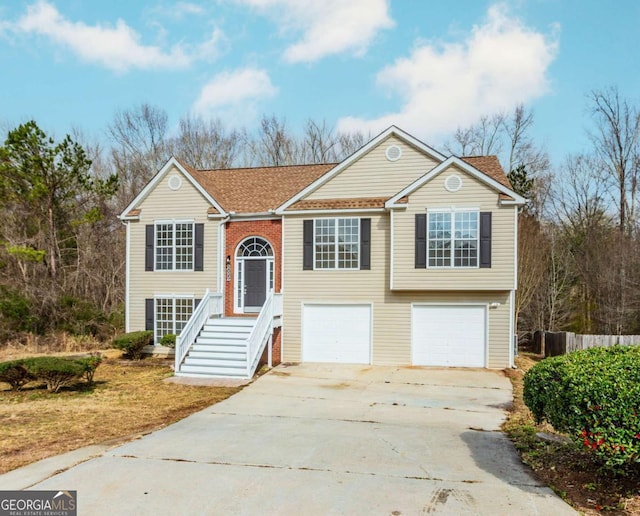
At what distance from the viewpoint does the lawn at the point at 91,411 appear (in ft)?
23.8

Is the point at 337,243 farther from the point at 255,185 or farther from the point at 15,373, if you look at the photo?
the point at 15,373

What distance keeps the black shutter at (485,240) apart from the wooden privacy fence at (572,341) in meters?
5.59

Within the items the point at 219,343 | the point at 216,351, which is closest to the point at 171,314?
the point at 219,343

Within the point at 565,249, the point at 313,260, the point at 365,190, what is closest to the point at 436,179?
the point at 365,190

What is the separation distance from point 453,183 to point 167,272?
10167mm

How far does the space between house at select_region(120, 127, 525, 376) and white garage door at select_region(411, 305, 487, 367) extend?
0.10ft

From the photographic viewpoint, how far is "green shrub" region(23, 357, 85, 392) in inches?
422

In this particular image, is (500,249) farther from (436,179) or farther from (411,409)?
(411,409)

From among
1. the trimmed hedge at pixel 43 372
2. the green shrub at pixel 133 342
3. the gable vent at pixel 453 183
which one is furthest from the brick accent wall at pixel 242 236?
the trimmed hedge at pixel 43 372

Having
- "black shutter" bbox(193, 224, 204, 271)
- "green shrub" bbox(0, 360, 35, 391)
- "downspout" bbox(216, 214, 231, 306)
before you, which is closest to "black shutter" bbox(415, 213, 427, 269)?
"downspout" bbox(216, 214, 231, 306)

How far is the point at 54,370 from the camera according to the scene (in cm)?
1072

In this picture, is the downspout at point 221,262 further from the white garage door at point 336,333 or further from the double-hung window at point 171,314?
the white garage door at point 336,333

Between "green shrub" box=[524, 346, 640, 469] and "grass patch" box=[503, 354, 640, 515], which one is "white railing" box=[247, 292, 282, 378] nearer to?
"grass patch" box=[503, 354, 640, 515]

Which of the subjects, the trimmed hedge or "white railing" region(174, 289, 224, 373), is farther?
"white railing" region(174, 289, 224, 373)
